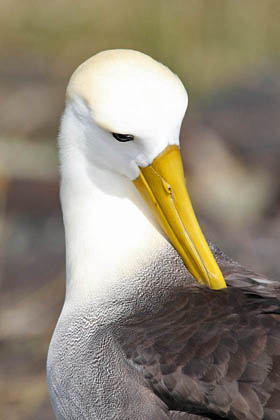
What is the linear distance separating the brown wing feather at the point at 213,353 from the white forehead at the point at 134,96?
1.96 feet

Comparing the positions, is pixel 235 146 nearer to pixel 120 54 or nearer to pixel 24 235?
pixel 24 235

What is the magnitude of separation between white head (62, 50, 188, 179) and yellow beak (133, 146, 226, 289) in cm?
7

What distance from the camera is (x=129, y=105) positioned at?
2.73 metres

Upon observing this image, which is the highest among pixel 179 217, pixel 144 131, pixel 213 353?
pixel 144 131

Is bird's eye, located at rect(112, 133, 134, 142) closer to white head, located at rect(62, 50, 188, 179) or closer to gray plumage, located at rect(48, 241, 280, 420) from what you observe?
white head, located at rect(62, 50, 188, 179)

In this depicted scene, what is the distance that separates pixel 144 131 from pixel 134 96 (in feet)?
0.36

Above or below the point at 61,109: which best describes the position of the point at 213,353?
below

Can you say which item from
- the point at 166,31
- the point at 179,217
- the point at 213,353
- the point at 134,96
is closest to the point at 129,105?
the point at 134,96

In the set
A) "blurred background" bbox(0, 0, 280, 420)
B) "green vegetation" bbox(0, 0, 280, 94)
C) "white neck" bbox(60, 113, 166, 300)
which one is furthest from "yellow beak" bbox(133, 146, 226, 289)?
"green vegetation" bbox(0, 0, 280, 94)

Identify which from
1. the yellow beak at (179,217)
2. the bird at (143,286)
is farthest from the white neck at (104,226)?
the yellow beak at (179,217)

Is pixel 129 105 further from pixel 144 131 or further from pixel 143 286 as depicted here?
pixel 143 286

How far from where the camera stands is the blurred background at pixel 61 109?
529 centimetres

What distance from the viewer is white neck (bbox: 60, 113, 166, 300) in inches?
121

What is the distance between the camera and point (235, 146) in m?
6.89
